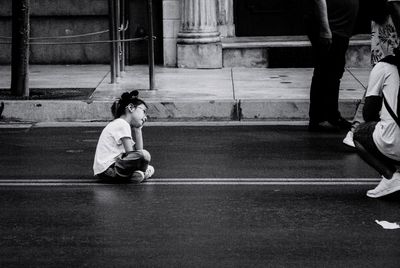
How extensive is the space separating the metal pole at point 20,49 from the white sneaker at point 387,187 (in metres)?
5.68

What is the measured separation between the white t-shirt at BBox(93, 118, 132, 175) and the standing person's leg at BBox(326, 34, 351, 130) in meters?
3.13

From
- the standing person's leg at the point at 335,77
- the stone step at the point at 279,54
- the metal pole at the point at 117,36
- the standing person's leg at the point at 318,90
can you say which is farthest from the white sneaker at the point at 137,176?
the stone step at the point at 279,54

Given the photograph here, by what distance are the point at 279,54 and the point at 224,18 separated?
3.97 feet

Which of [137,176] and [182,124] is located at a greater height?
[182,124]

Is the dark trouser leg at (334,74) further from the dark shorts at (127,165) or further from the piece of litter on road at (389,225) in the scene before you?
the piece of litter on road at (389,225)

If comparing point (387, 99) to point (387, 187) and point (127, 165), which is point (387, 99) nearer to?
point (387, 187)

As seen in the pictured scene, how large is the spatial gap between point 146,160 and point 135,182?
243 mm

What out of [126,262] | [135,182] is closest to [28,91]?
[135,182]

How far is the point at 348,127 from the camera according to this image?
10656mm

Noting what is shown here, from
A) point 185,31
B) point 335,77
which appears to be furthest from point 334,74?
point 185,31

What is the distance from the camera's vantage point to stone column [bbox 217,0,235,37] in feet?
50.9

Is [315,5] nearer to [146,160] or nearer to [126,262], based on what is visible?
[146,160]

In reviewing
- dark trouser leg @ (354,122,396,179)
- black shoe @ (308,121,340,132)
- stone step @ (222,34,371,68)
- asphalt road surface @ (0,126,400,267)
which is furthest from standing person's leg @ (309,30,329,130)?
stone step @ (222,34,371,68)

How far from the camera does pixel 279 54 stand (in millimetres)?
14766
